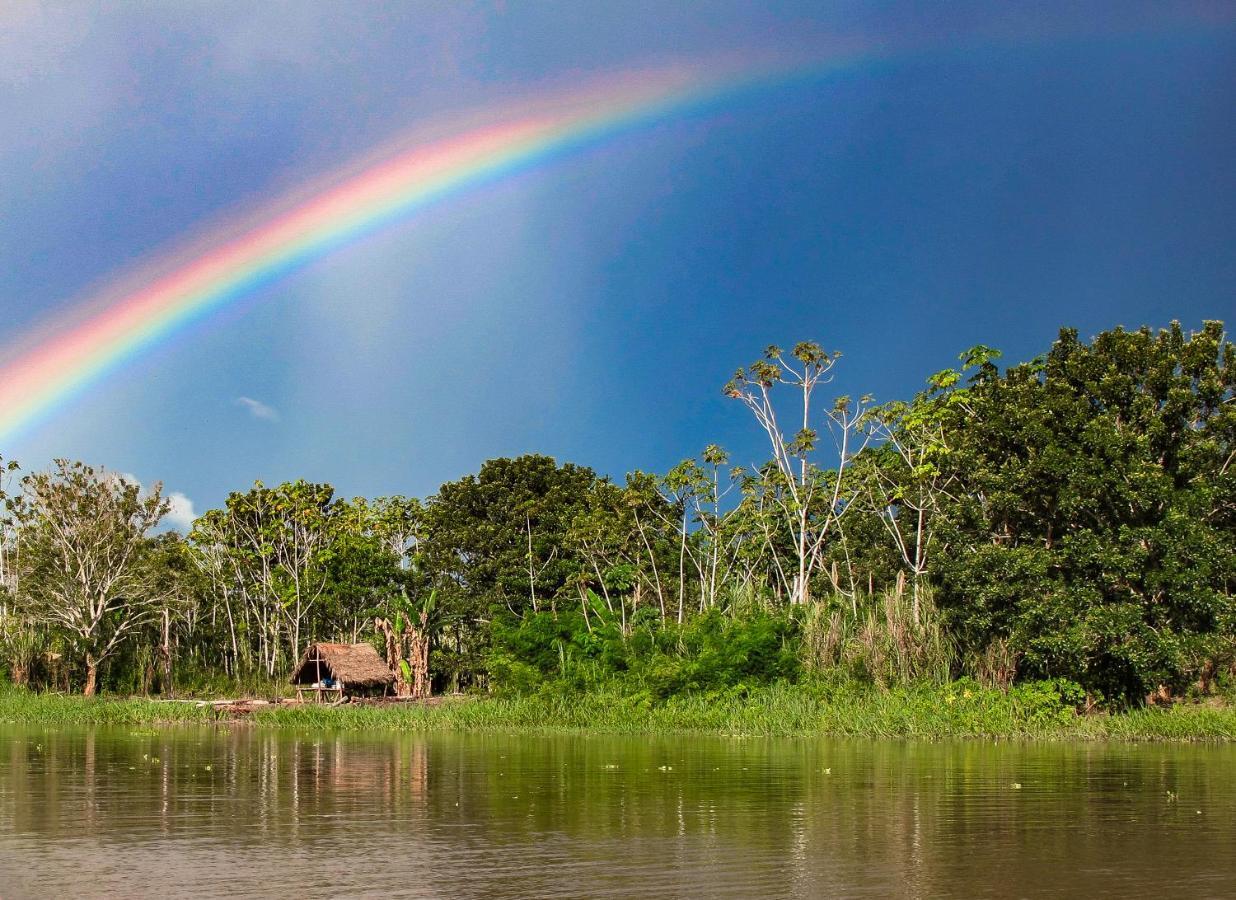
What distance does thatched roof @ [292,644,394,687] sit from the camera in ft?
141

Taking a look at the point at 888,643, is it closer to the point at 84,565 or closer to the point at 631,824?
the point at 631,824

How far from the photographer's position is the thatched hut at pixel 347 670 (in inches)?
1687

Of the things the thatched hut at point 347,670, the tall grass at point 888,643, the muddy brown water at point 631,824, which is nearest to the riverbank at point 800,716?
the tall grass at point 888,643

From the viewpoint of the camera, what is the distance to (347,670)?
43.1 metres

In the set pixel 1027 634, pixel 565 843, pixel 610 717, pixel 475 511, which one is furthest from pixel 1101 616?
pixel 475 511

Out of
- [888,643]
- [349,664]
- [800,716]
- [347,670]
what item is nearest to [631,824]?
[800,716]

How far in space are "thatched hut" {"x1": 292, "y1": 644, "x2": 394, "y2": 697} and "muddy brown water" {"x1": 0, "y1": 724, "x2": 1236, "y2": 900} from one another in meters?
22.4

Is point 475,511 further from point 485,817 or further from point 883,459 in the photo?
point 485,817

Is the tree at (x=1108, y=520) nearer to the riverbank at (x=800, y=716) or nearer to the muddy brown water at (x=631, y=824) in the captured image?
the riverbank at (x=800, y=716)

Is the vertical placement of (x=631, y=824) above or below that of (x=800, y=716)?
above

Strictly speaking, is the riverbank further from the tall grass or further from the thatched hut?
the thatched hut

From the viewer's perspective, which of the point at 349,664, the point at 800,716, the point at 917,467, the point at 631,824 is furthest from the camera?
the point at 349,664

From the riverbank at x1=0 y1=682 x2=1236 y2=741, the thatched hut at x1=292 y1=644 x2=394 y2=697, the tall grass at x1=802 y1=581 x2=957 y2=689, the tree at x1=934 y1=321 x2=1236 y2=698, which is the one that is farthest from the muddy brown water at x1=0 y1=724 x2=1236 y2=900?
the thatched hut at x1=292 y1=644 x2=394 y2=697

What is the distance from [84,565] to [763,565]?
27.1 m
